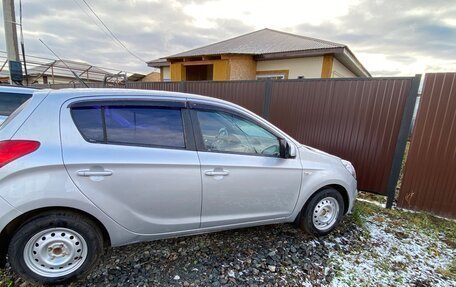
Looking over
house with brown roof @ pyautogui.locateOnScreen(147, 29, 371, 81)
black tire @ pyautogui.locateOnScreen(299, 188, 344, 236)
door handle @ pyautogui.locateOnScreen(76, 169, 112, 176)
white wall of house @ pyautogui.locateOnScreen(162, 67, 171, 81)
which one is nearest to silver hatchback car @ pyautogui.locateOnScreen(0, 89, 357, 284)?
door handle @ pyautogui.locateOnScreen(76, 169, 112, 176)

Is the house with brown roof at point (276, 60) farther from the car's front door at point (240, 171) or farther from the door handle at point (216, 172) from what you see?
the door handle at point (216, 172)

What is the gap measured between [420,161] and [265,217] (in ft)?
9.49

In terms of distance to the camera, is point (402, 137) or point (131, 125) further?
point (402, 137)

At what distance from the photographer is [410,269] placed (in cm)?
251

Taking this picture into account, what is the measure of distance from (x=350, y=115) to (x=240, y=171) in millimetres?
3065

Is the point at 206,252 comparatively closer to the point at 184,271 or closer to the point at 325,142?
the point at 184,271

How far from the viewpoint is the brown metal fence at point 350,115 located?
13.1 ft

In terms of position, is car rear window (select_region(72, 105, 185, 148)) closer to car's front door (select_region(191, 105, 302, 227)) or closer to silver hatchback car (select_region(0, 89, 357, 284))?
silver hatchback car (select_region(0, 89, 357, 284))

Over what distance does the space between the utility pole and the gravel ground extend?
36.5ft

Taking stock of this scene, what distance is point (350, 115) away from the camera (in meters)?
4.40

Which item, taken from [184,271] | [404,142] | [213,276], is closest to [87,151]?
[184,271]

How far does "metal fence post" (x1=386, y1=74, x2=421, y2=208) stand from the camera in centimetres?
376

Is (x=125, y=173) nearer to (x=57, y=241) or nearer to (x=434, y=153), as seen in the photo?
(x=57, y=241)

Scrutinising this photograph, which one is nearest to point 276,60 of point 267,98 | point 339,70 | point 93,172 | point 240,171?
point 339,70
